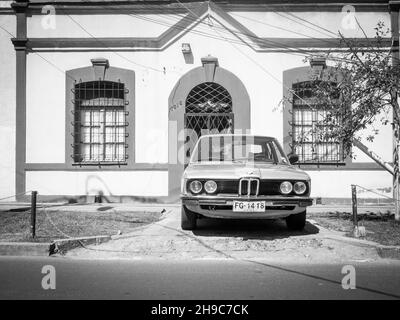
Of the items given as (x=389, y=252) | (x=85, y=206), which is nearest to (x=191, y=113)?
(x=85, y=206)

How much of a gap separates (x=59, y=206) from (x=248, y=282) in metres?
7.41

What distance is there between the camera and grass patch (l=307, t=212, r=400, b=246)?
6.96 meters

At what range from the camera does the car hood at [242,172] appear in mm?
6715

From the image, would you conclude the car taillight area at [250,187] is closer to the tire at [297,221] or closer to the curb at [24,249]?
the tire at [297,221]

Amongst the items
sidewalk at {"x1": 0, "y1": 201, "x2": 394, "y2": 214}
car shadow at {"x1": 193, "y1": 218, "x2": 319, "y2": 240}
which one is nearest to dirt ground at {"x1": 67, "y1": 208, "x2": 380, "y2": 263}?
car shadow at {"x1": 193, "y1": 218, "x2": 319, "y2": 240}

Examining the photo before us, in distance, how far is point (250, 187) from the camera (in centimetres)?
672

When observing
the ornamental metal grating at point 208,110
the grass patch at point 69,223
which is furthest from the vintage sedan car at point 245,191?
the ornamental metal grating at point 208,110

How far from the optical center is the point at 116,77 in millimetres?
11953

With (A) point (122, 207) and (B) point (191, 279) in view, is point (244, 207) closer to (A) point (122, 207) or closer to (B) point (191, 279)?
(B) point (191, 279)

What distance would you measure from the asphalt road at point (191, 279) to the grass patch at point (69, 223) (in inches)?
46.9

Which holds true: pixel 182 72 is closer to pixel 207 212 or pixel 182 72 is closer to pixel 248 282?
pixel 207 212

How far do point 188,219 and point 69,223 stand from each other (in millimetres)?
2505

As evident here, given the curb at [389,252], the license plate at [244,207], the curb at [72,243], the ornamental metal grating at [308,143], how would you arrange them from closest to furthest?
1. the curb at [389,252]
2. the curb at [72,243]
3. the license plate at [244,207]
4. the ornamental metal grating at [308,143]
